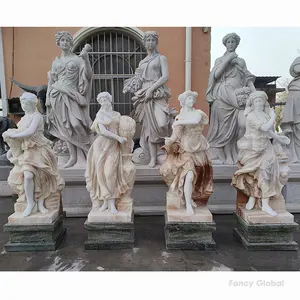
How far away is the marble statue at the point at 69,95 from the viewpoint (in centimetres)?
402

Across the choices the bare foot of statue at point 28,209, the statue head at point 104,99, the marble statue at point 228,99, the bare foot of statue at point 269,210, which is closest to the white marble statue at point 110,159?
the statue head at point 104,99

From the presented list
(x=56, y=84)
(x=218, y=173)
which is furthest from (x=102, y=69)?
(x=218, y=173)

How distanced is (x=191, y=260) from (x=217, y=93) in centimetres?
273

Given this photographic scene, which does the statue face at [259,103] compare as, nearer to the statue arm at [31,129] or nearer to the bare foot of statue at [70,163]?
the statue arm at [31,129]

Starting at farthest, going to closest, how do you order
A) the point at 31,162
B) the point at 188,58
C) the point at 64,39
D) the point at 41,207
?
the point at 188,58
the point at 64,39
the point at 41,207
the point at 31,162

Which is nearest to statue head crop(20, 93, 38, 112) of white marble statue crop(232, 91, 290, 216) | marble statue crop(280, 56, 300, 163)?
white marble statue crop(232, 91, 290, 216)

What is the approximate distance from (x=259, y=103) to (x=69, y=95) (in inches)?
107

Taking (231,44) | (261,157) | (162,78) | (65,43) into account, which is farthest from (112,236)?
(231,44)

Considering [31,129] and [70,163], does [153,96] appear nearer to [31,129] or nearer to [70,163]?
[70,163]

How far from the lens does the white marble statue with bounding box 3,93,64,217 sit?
2939 millimetres

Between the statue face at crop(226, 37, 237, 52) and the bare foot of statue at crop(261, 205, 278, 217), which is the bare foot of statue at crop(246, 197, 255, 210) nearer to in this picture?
the bare foot of statue at crop(261, 205, 278, 217)

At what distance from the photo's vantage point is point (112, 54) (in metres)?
7.50

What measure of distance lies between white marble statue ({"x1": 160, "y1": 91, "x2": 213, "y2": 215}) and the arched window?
5018 mm

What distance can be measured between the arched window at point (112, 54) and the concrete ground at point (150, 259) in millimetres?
5388
